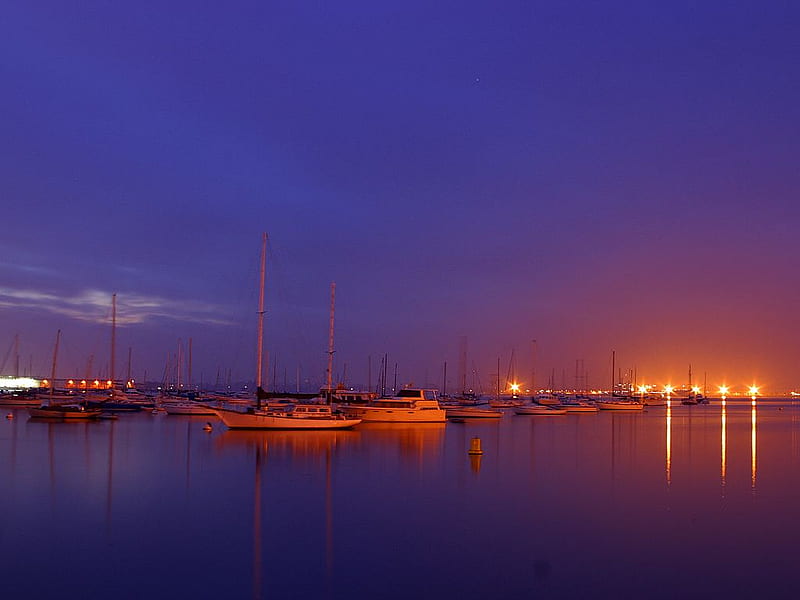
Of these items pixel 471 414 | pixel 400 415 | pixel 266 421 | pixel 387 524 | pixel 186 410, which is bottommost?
pixel 471 414

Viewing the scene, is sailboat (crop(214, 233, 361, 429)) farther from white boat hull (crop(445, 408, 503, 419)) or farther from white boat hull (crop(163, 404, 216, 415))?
white boat hull (crop(445, 408, 503, 419))

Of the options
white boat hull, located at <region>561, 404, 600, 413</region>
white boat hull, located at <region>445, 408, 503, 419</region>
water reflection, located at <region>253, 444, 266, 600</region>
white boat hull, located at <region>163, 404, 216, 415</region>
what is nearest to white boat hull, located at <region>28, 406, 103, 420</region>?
white boat hull, located at <region>163, 404, 216, 415</region>

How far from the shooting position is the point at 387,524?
17.1m

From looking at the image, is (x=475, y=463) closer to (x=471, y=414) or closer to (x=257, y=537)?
(x=257, y=537)

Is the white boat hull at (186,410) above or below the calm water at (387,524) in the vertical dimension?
below

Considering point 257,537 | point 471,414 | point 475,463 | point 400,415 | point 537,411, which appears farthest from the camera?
point 537,411

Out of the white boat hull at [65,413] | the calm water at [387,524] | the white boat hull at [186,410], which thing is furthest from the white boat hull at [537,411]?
the calm water at [387,524]

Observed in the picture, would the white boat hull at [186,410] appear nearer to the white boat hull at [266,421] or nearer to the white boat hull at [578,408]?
the white boat hull at [266,421]

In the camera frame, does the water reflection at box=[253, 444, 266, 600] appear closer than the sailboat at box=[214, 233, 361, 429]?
Yes

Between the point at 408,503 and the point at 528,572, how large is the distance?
709 cm

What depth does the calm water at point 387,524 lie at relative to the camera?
1253 centimetres

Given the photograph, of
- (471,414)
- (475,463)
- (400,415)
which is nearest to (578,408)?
(471,414)

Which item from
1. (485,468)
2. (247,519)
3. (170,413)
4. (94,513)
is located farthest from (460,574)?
(170,413)

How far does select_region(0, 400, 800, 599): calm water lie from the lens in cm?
1253
